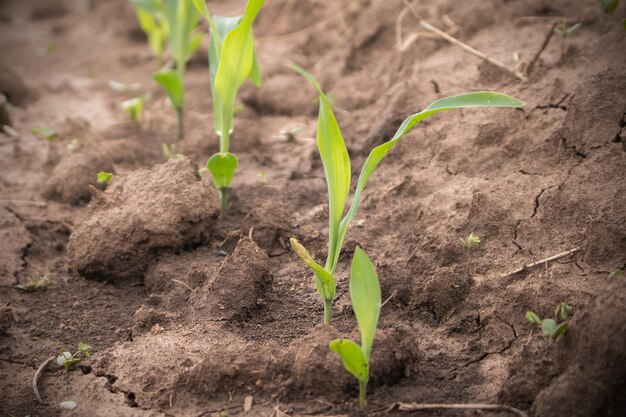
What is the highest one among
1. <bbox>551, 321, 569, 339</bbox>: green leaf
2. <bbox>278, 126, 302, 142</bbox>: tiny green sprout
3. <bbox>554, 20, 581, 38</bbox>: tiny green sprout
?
<bbox>554, 20, 581, 38</bbox>: tiny green sprout

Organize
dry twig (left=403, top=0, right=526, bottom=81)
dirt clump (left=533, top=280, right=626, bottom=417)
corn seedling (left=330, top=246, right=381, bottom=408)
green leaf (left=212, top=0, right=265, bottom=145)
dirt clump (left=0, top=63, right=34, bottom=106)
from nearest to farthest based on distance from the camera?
dirt clump (left=533, top=280, right=626, bottom=417)
corn seedling (left=330, top=246, right=381, bottom=408)
green leaf (left=212, top=0, right=265, bottom=145)
dry twig (left=403, top=0, right=526, bottom=81)
dirt clump (left=0, top=63, right=34, bottom=106)

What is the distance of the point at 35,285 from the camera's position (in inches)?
95.8

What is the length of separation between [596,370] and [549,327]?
0.64 ft

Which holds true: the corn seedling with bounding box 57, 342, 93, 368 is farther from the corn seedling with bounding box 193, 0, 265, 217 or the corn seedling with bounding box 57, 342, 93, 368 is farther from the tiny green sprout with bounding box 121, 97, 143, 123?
the tiny green sprout with bounding box 121, 97, 143, 123

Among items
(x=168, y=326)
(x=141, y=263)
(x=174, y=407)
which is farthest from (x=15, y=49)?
(x=174, y=407)

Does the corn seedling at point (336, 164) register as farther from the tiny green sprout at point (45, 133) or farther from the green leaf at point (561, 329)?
the tiny green sprout at point (45, 133)

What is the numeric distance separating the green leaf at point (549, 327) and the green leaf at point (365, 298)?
16.5 inches

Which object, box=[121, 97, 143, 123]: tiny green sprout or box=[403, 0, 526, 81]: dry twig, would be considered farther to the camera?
box=[121, 97, 143, 123]: tiny green sprout

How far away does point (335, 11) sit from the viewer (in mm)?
4039

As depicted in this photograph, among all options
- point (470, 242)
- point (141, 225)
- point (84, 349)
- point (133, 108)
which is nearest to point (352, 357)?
point (470, 242)

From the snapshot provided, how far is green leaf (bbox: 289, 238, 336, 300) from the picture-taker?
1847 mm

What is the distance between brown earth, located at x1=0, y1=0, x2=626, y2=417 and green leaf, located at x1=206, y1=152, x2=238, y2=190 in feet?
0.21

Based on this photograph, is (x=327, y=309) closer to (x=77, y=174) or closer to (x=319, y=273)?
(x=319, y=273)

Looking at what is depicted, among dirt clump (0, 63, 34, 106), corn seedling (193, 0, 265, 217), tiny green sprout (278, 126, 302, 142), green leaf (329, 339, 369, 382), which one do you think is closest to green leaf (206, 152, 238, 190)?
corn seedling (193, 0, 265, 217)
